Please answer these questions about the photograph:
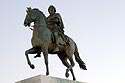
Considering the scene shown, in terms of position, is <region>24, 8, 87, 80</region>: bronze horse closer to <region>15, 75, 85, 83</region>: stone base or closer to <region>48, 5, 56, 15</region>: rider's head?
<region>15, 75, 85, 83</region>: stone base

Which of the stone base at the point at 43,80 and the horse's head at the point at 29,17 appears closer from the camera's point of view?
the stone base at the point at 43,80

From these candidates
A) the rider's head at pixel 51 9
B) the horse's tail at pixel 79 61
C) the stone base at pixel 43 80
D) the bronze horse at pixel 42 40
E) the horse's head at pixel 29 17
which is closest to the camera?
the stone base at pixel 43 80

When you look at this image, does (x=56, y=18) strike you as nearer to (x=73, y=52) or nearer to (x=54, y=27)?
(x=54, y=27)

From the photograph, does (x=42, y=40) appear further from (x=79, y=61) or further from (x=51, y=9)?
(x=79, y=61)

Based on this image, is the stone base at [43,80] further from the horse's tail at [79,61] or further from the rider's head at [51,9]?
the rider's head at [51,9]

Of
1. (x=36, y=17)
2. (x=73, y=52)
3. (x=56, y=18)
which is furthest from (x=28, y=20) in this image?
(x=73, y=52)

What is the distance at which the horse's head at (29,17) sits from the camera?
11.7 m

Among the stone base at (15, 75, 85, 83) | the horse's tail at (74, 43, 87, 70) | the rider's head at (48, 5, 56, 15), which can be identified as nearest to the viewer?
the stone base at (15, 75, 85, 83)

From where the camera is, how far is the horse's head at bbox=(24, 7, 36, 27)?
11.7 meters

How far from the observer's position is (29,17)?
38.7 ft

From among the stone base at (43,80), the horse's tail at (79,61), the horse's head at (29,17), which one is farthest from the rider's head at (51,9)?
the stone base at (43,80)

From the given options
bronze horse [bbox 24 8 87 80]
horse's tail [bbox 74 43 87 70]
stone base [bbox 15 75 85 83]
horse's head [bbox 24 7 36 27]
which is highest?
horse's head [bbox 24 7 36 27]

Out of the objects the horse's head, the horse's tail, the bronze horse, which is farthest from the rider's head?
the horse's tail

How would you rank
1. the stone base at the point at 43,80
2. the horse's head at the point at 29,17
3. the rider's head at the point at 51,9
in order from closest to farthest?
the stone base at the point at 43,80 < the horse's head at the point at 29,17 < the rider's head at the point at 51,9
